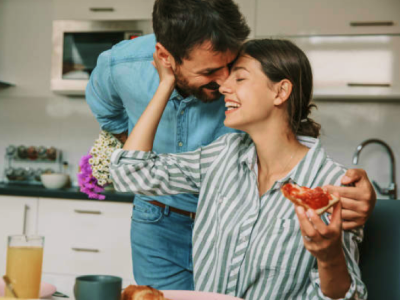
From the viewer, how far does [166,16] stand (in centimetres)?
147

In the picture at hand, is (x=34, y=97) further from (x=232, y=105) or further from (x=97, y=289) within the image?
(x=97, y=289)

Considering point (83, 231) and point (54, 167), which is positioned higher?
point (54, 167)

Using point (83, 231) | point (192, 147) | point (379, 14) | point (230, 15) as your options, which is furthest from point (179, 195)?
point (379, 14)

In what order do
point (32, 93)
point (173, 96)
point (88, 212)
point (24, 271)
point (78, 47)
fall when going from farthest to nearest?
point (32, 93) → point (78, 47) → point (88, 212) → point (173, 96) → point (24, 271)

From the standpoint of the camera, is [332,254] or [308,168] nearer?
[332,254]

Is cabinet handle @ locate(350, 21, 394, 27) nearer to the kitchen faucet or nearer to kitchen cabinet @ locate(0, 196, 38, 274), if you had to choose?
the kitchen faucet

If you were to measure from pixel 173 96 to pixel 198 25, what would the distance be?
313 millimetres

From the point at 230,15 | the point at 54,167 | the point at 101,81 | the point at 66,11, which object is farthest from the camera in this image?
the point at 54,167

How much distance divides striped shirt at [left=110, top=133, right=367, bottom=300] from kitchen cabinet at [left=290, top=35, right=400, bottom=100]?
1.78 meters

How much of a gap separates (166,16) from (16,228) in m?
2.05

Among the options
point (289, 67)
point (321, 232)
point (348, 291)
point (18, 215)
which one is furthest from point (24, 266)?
point (18, 215)

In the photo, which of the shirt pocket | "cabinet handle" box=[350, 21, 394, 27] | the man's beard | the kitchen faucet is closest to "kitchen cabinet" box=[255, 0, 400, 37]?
"cabinet handle" box=[350, 21, 394, 27]

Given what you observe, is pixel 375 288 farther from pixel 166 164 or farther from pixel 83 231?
pixel 83 231

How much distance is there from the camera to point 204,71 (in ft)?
4.76
